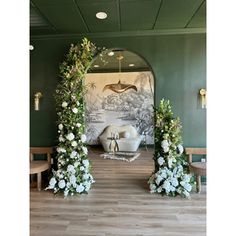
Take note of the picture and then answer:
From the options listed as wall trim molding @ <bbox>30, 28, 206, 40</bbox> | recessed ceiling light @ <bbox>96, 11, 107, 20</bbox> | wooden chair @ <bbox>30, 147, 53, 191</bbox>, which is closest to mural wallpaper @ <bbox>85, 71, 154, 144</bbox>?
wall trim molding @ <bbox>30, 28, 206, 40</bbox>

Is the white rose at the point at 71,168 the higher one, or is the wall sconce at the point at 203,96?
the wall sconce at the point at 203,96

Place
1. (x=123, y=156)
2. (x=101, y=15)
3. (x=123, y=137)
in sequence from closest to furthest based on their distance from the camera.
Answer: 1. (x=101, y=15)
2. (x=123, y=156)
3. (x=123, y=137)

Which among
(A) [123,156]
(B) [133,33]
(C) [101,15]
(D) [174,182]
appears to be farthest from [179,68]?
(A) [123,156]

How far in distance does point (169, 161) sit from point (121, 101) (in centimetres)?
562

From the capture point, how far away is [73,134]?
4012 mm

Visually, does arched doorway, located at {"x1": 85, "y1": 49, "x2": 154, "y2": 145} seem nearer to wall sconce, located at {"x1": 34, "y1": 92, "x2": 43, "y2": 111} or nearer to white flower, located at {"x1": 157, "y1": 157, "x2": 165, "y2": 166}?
wall sconce, located at {"x1": 34, "y1": 92, "x2": 43, "y2": 111}

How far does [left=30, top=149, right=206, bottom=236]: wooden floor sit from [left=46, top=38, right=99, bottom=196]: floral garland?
263mm

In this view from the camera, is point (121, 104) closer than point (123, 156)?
No

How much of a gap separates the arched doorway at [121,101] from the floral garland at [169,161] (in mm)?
4992

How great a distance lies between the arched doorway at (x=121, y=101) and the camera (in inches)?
359

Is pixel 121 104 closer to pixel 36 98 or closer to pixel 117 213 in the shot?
pixel 36 98

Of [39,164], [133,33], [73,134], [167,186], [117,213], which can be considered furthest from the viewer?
[133,33]

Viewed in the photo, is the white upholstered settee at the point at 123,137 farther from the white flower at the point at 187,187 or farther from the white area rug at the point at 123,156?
the white flower at the point at 187,187

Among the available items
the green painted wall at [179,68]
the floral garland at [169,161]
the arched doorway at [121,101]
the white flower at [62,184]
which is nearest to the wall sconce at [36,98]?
the green painted wall at [179,68]
